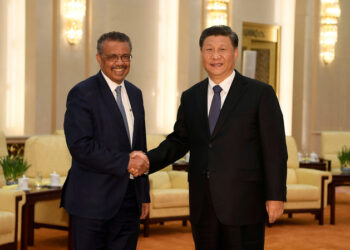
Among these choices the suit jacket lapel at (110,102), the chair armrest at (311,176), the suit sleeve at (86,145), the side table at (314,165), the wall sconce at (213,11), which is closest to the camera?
the suit sleeve at (86,145)

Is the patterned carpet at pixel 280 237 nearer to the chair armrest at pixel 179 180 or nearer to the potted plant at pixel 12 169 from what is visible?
the chair armrest at pixel 179 180

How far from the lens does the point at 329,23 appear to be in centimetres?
1185

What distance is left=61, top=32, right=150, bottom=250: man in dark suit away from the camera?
2959mm

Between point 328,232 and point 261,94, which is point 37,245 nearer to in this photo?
point 328,232

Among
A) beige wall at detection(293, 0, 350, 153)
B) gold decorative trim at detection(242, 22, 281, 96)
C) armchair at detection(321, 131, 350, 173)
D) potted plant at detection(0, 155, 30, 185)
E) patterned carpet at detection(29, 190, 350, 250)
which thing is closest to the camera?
potted plant at detection(0, 155, 30, 185)

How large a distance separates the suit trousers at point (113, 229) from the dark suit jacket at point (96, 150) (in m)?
0.05

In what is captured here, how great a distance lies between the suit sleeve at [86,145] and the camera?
2.92m

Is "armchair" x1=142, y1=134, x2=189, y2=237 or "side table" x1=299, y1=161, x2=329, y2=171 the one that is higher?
"side table" x1=299, y1=161, x2=329, y2=171

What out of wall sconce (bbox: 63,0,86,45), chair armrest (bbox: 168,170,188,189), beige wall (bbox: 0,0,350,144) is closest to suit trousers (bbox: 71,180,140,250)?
chair armrest (bbox: 168,170,188,189)

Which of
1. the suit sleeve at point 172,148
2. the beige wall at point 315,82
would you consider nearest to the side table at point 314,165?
the beige wall at point 315,82

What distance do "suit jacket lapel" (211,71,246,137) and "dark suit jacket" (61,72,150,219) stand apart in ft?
1.47

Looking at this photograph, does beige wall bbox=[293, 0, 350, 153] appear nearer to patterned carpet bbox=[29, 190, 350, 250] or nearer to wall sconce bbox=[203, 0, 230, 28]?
wall sconce bbox=[203, 0, 230, 28]

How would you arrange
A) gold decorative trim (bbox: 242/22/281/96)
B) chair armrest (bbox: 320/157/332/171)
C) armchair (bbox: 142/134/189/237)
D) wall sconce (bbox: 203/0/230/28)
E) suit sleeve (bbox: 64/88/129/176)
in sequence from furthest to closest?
1. gold decorative trim (bbox: 242/22/281/96)
2. wall sconce (bbox: 203/0/230/28)
3. chair armrest (bbox: 320/157/332/171)
4. armchair (bbox: 142/134/189/237)
5. suit sleeve (bbox: 64/88/129/176)

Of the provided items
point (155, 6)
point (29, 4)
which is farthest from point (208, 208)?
point (155, 6)
